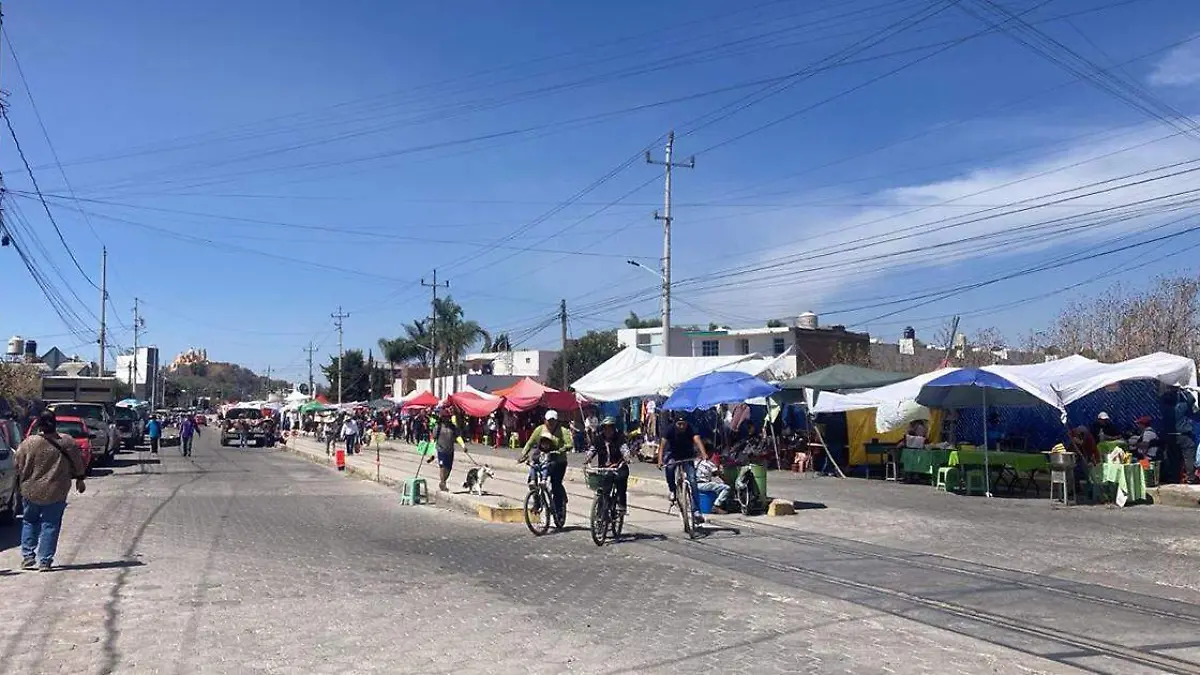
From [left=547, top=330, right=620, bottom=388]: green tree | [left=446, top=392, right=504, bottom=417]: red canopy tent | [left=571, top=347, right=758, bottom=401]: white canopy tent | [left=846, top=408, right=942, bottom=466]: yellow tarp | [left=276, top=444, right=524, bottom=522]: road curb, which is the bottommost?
[left=276, top=444, right=524, bottom=522]: road curb

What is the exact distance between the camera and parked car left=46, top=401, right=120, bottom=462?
3089 cm

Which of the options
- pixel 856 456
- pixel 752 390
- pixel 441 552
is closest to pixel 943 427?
pixel 856 456

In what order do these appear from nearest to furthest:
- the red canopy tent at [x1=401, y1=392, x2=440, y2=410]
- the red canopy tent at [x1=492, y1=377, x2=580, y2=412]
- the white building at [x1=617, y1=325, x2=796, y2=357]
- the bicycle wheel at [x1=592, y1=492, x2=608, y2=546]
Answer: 1. the bicycle wheel at [x1=592, y1=492, x2=608, y2=546]
2. the red canopy tent at [x1=492, y1=377, x2=580, y2=412]
3. the red canopy tent at [x1=401, y1=392, x2=440, y2=410]
4. the white building at [x1=617, y1=325, x2=796, y2=357]

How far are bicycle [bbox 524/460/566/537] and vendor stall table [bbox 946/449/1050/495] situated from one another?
1006 cm

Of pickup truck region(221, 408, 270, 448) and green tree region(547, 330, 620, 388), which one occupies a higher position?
green tree region(547, 330, 620, 388)

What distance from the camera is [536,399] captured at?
145 feet

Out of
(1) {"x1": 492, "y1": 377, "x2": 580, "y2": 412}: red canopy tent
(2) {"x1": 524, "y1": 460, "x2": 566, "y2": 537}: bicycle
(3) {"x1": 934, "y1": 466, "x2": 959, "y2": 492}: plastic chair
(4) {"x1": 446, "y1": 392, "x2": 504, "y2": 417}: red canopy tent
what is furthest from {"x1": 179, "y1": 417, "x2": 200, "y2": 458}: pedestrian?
(3) {"x1": 934, "y1": 466, "x2": 959, "y2": 492}: plastic chair

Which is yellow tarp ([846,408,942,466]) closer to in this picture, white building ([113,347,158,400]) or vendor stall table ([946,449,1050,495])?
vendor stall table ([946,449,1050,495])

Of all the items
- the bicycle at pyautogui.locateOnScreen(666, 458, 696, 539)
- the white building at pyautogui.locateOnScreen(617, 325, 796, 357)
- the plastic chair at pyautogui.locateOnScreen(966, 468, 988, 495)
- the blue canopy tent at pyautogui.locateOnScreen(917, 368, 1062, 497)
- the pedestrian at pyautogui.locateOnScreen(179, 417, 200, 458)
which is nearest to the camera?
the bicycle at pyautogui.locateOnScreen(666, 458, 696, 539)

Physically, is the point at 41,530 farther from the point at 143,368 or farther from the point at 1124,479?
the point at 143,368

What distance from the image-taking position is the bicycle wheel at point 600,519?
1325cm

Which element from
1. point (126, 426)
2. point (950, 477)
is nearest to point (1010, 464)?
point (950, 477)

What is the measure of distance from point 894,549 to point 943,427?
1546 centimetres

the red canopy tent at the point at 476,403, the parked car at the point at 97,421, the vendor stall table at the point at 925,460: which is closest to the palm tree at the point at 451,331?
the red canopy tent at the point at 476,403
